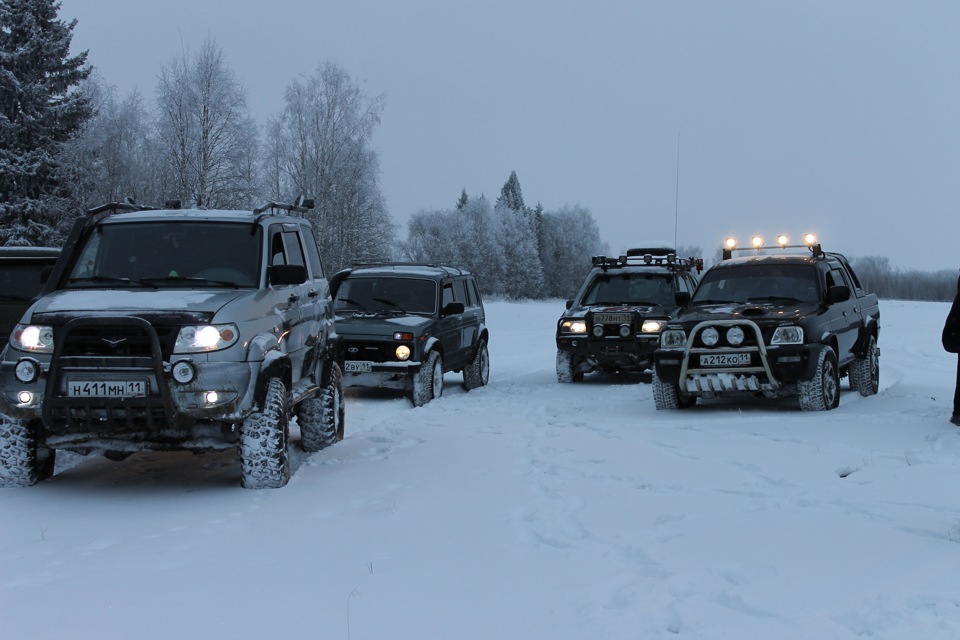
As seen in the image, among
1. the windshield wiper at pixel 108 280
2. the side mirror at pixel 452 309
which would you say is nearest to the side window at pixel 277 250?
the windshield wiper at pixel 108 280

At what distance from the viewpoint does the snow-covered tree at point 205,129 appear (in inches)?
1321

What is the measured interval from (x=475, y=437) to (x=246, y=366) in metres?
3.16

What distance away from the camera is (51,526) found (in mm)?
5539

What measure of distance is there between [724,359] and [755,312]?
764mm

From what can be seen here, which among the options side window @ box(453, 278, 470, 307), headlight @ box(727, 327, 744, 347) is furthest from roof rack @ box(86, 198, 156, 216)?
side window @ box(453, 278, 470, 307)

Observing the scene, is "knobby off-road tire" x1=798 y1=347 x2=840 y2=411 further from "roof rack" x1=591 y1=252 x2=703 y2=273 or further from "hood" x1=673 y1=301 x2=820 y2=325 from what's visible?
"roof rack" x1=591 y1=252 x2=703 y2=273

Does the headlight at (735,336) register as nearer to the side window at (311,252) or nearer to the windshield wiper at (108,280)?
the side window at (311,252)

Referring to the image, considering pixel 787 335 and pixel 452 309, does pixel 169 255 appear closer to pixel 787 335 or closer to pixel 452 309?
pixel 452 309

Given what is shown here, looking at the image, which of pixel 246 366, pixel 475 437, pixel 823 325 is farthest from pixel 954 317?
pixel 246 366

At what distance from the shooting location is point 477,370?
14711 millimetres

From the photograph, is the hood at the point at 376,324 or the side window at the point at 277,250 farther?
the hood at the point at 376,324

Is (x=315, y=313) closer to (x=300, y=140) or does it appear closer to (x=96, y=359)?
(x=96, y=359)

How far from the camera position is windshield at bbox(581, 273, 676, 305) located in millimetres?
14922

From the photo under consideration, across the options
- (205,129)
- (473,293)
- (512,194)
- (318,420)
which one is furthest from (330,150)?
(512,194)
